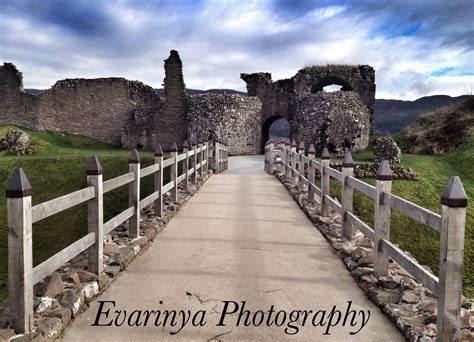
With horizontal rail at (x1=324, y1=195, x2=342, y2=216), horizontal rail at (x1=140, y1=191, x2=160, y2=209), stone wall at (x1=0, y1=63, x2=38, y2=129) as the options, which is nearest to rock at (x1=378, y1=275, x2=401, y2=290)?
horizontal rail at (x1=324, y1=195, x2=342, y2=216)

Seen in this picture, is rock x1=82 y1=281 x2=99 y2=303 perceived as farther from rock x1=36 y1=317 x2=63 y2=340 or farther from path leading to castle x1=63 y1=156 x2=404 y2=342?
rock x1=36 y1=317 x2=63 y2=340

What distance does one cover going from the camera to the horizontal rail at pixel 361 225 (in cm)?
532

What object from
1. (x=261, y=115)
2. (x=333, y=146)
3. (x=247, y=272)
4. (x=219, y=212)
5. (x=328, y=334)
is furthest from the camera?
(x=261, y=115)

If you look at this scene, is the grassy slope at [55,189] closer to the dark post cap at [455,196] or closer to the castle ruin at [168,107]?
the castle ruin at [168,107]

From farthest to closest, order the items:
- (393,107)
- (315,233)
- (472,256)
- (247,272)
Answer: (393,107) → (472,256) → (315,233) → (247,272)

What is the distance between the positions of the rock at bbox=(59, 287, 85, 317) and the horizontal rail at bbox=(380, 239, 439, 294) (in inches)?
118

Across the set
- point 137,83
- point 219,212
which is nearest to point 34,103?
point 137,83

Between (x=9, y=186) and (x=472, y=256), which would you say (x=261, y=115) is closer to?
(x=472, y=256)

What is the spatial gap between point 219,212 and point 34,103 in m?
25.0

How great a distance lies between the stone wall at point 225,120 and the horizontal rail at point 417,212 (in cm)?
2091

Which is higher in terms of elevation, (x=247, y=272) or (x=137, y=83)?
(x=137, y=83)

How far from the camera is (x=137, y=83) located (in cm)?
2997

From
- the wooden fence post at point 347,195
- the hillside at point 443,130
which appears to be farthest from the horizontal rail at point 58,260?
the hillside at point 443,130

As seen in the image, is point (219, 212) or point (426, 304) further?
point (219, 212)
